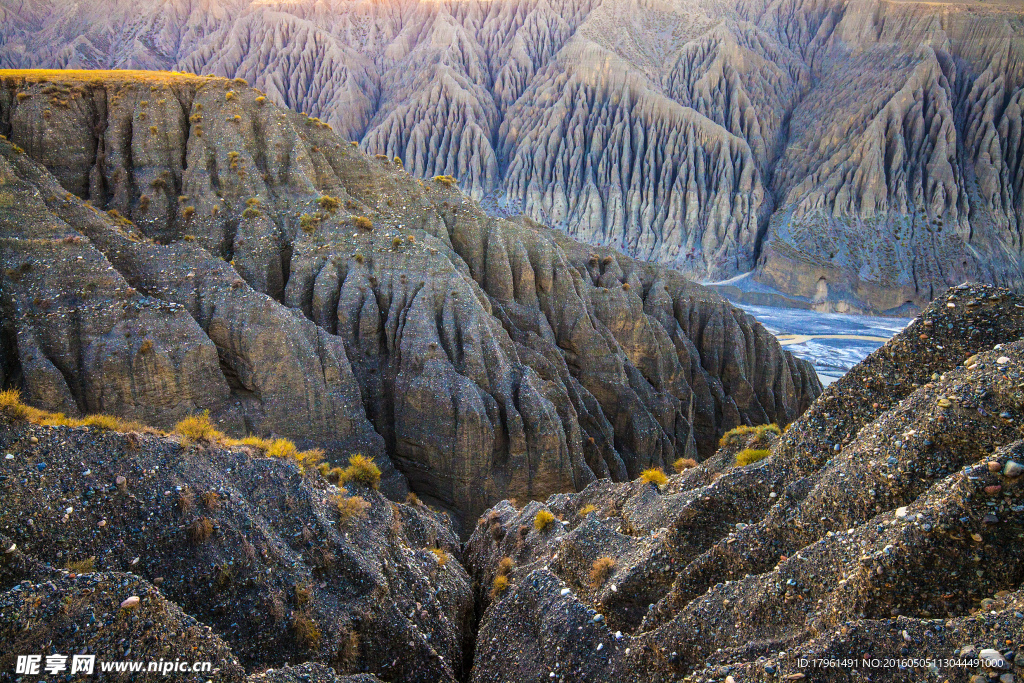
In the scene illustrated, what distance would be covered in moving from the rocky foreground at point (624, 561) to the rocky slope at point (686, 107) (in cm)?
7791

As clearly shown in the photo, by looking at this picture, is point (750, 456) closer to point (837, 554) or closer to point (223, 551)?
point (837, 554)

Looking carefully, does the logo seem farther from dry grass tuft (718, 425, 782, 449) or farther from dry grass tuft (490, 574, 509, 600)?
dry grass tuft (718, 425, 782, 449)

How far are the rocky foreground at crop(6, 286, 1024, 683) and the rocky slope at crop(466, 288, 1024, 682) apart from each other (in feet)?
0.10

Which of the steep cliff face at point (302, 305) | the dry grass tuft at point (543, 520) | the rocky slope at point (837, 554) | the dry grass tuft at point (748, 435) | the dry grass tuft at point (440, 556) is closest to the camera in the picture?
the rocky slope at point (837, 554)

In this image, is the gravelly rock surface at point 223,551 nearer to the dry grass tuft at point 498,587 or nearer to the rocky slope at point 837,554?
the dry grass tuft at point 498,587

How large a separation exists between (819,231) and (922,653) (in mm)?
88101

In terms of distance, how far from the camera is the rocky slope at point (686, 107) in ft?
275

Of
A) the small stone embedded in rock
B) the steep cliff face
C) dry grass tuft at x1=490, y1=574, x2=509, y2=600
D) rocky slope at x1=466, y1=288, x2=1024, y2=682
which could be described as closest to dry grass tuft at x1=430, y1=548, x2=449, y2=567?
dry grass tuft at x1=490, y1=574, x2=509, y2=600

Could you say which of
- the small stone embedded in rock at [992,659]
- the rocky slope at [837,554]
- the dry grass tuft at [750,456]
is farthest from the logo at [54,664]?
the dry grass tuft at [750,456]

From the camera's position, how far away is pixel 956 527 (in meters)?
7.36

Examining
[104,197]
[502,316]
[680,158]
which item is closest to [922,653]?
[502,316]

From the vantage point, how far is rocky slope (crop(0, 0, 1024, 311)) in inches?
3305

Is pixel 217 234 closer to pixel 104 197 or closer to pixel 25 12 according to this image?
pixel 104 197

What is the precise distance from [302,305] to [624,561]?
52.8 feet
